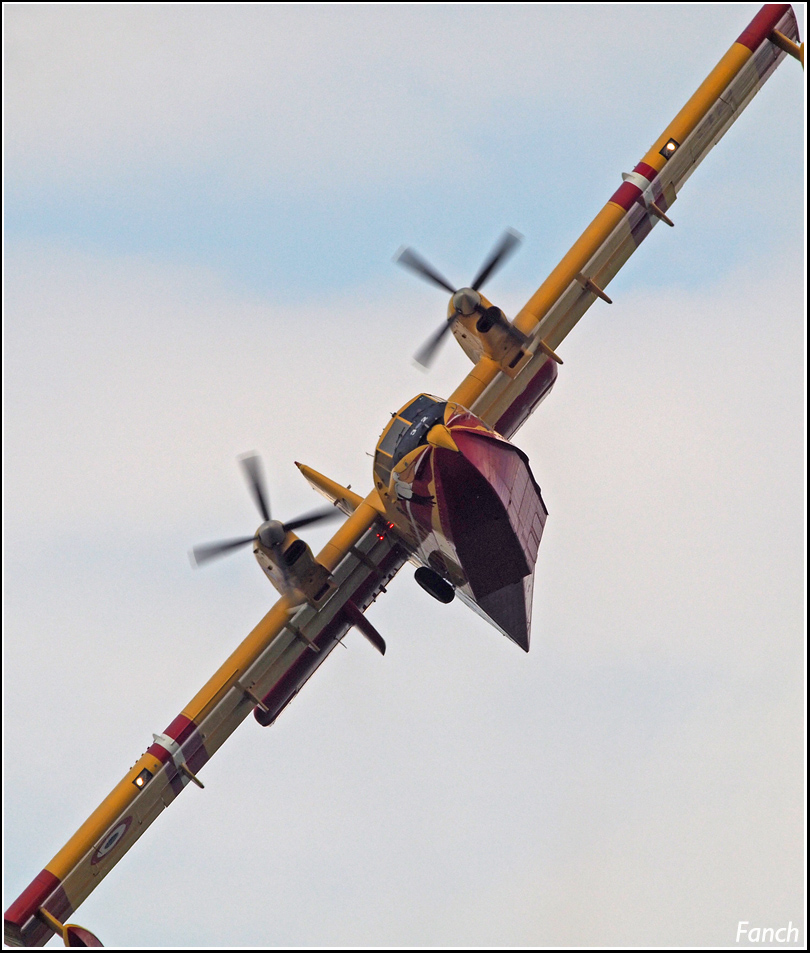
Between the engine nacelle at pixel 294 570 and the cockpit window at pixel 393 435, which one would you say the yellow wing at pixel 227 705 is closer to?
the engine nacelle at pixel 294 570

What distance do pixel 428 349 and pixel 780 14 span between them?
1535cm

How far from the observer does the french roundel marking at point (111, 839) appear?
133 feet

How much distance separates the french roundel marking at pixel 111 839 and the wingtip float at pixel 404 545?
0.13 ft

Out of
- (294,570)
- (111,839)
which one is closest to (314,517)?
(294,570)

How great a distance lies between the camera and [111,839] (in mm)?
→ 40594

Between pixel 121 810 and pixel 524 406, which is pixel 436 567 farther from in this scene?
pixel 121 810

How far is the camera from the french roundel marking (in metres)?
40.4

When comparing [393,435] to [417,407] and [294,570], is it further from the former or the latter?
[294,570]

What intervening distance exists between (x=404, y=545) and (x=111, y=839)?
11.3 metres

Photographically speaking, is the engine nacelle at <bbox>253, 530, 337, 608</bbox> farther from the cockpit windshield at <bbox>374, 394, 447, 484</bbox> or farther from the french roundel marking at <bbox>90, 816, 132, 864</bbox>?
the french roundel marking at <bbox>90, 816, 132, 864</bbox>

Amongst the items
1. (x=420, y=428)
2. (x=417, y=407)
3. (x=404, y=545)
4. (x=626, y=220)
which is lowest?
(x=404, y=545)

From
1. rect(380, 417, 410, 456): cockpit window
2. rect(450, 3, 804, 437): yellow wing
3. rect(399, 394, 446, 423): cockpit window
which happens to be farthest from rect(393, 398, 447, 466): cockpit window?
rect(450, 3, 804, 437): yellow wing

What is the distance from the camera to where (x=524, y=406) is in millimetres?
42094

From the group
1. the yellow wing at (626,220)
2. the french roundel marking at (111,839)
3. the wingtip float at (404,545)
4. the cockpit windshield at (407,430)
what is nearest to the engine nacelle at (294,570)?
the wingtip float at (404,545)
